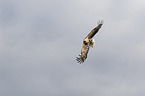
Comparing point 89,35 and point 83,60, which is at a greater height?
point 89,35

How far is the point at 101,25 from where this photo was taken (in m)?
52.2

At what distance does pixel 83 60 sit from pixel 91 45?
352 centimetres

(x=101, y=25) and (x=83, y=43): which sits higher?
(x=101, y=25)

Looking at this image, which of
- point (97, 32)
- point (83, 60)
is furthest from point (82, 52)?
point (97, 32)

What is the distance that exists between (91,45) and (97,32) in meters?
2.87

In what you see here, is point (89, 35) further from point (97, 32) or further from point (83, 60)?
point (83, 60)

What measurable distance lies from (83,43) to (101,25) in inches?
203

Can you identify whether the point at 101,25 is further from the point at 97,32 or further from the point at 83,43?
the point at 83,43

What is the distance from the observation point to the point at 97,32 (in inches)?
2029

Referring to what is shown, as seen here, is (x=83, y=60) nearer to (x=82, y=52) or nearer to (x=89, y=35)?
(x=82, y=52)

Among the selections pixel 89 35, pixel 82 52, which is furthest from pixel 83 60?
pixel 89 35

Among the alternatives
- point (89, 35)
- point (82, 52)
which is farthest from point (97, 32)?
point (82, 52)

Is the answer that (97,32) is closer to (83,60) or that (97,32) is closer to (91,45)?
(91,45)

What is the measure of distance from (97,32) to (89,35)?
173 centimetres
